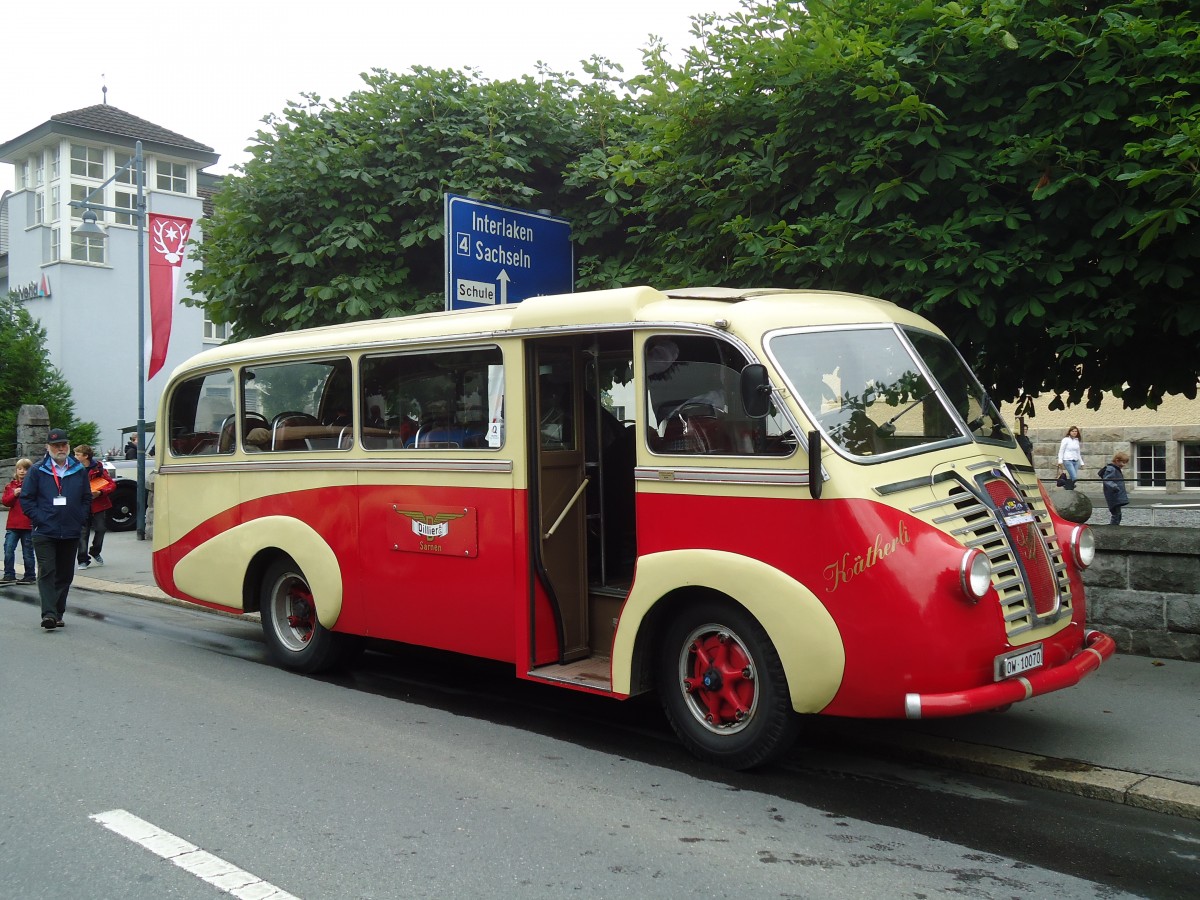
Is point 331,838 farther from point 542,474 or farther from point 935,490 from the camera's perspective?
point 935,490

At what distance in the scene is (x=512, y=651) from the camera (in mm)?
6926

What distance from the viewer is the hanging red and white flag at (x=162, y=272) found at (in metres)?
18.9

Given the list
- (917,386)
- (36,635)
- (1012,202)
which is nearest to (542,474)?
(917,386)

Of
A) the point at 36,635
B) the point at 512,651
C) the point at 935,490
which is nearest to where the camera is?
the point at 935,490

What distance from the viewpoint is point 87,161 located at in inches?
1706

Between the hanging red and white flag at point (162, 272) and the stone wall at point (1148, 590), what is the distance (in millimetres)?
15427

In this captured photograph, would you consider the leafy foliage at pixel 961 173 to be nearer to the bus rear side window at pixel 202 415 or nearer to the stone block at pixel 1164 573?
the stone block at pixel 1164 573

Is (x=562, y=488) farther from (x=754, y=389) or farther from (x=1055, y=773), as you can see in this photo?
(x=1055, y=773)

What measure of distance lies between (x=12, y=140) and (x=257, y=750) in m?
45.3

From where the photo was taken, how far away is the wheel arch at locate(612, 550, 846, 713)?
17.8ft

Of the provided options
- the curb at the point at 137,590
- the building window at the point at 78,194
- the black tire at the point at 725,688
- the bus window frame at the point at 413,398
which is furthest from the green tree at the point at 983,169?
the building window at the point at 78,194

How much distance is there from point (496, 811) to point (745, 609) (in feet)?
5.22

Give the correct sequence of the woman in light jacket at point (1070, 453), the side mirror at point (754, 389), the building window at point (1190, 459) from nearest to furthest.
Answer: the side mirror at point (754, 389) < the woman in light jacket at point (1070, 453) < the building window at point (1190, 459)

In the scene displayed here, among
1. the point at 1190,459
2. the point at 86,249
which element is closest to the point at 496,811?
the point at 1190,459
